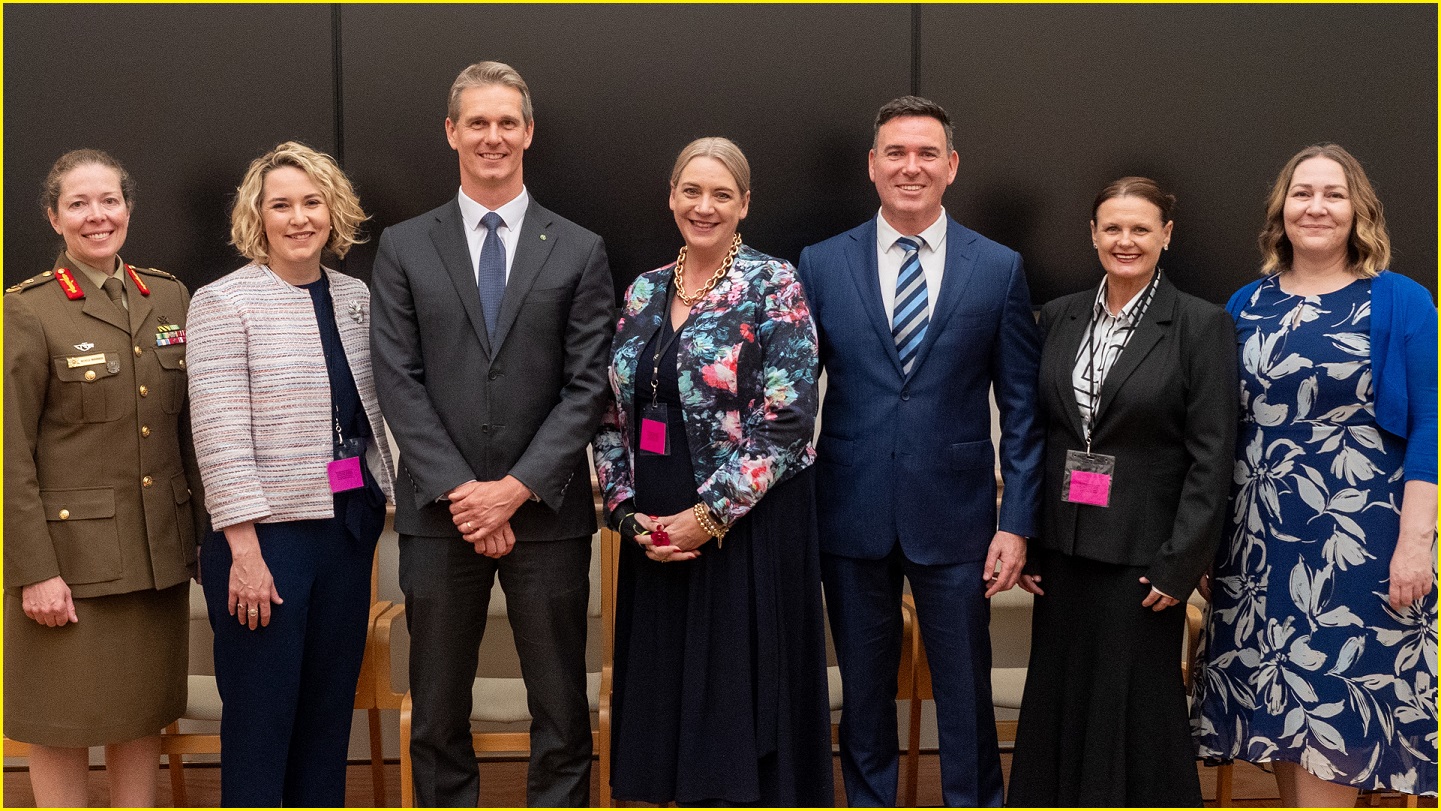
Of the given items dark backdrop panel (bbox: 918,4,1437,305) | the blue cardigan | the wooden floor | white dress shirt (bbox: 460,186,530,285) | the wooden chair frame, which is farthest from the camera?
dark backdrop panel (bbox: 918,4,1437,305)

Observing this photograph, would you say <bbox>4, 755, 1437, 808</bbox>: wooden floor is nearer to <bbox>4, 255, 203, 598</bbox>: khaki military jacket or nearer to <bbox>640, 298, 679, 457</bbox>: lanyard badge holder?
<bbox>4, 255, 203, 598</bbox>: khaki military jacket

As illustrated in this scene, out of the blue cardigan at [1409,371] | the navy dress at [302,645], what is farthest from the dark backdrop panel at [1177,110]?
the navy dress at [302,645]

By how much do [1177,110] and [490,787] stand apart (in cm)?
303

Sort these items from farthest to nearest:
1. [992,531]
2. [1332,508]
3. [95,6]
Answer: [95,6], [992,531], [1332,508]

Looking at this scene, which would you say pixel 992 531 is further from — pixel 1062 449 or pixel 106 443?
pixel 106 443

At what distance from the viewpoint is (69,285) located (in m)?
2.47

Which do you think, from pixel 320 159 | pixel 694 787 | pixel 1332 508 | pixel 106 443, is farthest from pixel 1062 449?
pixel 106 443

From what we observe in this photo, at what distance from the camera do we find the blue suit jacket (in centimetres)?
245

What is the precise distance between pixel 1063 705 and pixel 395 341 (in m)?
1.75

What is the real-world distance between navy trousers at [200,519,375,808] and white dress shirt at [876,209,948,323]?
1.38 meters

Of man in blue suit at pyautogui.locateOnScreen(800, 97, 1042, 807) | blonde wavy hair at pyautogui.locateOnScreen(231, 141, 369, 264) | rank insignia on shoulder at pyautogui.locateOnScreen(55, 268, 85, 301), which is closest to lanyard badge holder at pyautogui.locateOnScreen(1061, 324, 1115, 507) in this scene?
man in blue suit at pyautogui.locateOnScreen(800, 97, 1042, 807)

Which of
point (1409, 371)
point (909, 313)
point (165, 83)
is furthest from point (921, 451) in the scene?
point (165, 83)

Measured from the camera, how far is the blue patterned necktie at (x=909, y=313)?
247 cm

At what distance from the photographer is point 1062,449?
96.0 inches
